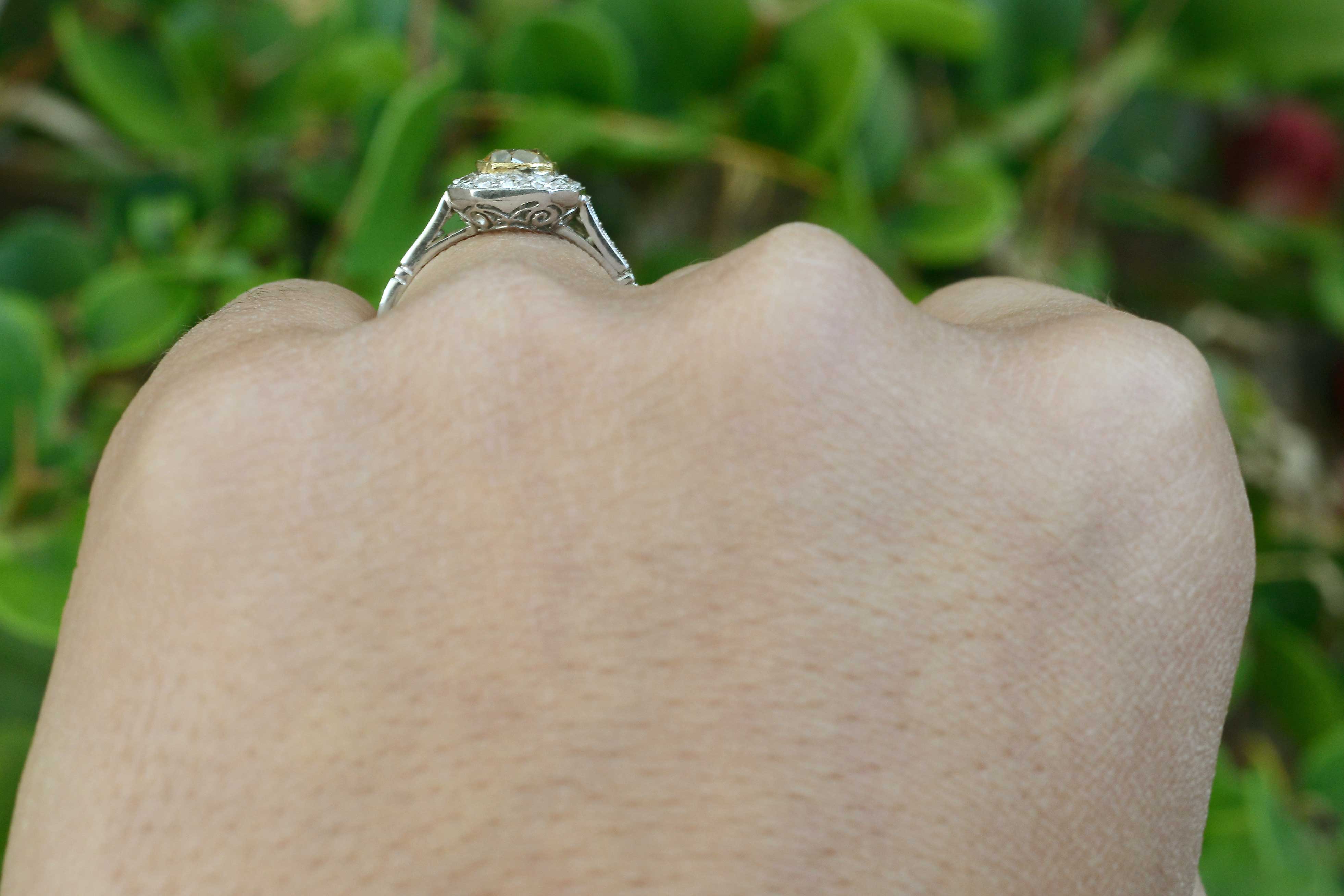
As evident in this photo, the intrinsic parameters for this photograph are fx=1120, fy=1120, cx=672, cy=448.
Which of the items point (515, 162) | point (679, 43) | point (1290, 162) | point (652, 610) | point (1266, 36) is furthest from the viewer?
point (1290, 162)

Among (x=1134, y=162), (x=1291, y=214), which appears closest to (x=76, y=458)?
(x=1134, y=162)

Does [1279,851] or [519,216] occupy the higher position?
[519,216]

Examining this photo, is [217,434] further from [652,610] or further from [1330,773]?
[1330,773]

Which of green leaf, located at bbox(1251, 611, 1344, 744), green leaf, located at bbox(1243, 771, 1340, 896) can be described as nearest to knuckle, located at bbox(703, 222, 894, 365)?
green leaf, located at bbox(1243, 771, 1340, 896)

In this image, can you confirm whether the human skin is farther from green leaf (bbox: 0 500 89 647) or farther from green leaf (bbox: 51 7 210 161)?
green leaf (bbox: 51 7 210 161)

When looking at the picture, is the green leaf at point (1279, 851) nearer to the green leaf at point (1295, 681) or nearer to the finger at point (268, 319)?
the green leaf at point (1295, 681)

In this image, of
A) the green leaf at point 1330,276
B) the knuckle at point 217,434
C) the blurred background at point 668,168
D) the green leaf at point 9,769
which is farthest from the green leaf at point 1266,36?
the green leaf at point 9,769

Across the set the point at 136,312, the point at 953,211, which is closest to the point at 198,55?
the point at 136,312
